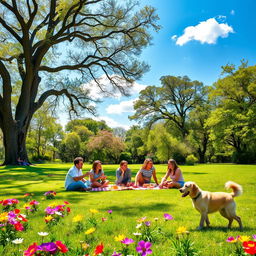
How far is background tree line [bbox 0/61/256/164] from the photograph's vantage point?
33.8m

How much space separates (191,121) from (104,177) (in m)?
40.5

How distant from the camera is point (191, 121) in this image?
47688mm

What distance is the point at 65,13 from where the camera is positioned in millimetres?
19938

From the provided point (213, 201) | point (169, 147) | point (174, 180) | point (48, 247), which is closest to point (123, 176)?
point (174, 180)

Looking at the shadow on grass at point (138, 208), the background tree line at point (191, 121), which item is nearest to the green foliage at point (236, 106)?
the background tree line at point (191, 121)

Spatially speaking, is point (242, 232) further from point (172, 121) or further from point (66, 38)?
point (172, 121)

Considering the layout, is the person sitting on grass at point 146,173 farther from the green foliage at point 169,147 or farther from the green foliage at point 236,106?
the green foliage at point 169,147

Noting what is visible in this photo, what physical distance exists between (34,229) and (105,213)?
4.95 ft

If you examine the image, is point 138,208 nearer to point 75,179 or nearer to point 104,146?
point 75,179

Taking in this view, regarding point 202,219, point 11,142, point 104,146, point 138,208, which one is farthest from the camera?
point 104,146

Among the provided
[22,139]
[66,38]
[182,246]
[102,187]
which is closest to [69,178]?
[102,187]

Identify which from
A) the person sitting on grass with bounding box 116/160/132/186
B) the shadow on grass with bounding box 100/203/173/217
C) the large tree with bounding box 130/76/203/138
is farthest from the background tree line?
the shadow on grass with bounding box 100/203/173/217

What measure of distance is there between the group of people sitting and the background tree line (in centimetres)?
1756

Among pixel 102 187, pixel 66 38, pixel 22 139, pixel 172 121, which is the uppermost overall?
pixel 66 38
